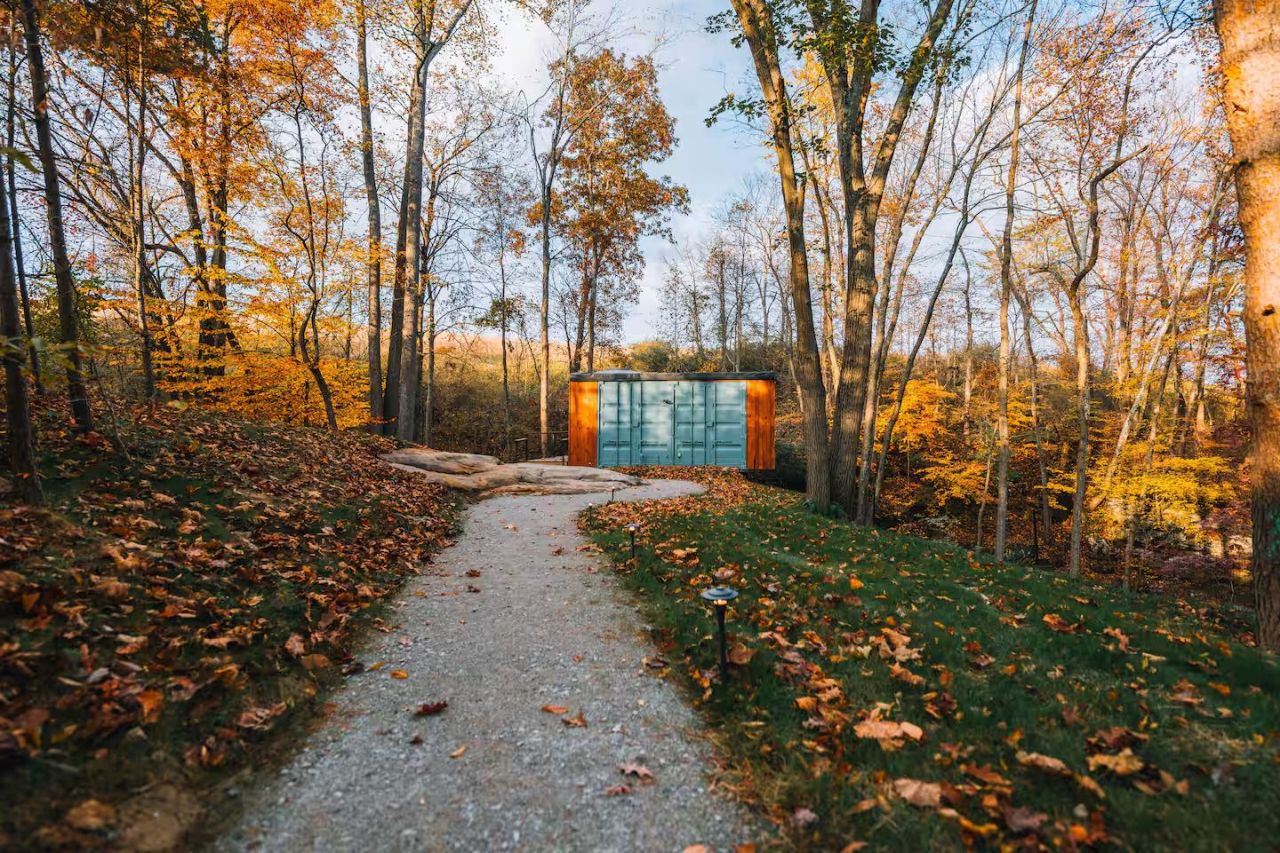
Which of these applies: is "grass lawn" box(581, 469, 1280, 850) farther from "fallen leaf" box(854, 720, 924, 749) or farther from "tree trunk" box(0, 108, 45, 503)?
"tree trunk" box(0, 108, 45, 503)

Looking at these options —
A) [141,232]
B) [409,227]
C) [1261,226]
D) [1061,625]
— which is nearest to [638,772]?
[1061,625]

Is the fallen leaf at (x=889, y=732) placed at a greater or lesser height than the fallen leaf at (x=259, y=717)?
lesser

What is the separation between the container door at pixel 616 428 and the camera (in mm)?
17047

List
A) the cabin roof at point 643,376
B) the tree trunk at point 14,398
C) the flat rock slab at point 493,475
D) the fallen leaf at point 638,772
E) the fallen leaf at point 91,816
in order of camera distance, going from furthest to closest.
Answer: the cabin roof at point 643,376
the flat rock slab at point 493,475
the tree trunk at point 14,398
the fallen leaf at point 638,772
the fallen leaf at point 91,816

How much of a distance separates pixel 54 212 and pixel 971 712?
287 inches

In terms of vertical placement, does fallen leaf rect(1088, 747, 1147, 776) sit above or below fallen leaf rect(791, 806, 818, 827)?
above

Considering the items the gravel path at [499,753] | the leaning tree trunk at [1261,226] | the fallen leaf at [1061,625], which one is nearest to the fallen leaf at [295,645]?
the gravel path at [499,753]

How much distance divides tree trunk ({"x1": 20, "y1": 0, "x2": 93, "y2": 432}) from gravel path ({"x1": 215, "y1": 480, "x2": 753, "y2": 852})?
3135mm

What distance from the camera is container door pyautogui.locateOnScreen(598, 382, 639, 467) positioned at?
17.0m

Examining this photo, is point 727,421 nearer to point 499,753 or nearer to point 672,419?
point 672,419

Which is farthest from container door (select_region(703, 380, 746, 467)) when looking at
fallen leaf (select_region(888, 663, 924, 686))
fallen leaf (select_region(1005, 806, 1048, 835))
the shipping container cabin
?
fallen leaf (select_region(1005, 806, 1048, 835))

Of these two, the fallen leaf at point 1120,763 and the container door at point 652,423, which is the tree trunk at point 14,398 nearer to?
the fallen leaf at point 1120,763

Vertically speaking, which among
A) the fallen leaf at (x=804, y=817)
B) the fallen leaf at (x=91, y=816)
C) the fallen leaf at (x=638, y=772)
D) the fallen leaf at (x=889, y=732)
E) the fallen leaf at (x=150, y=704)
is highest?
the fallen leaf at (x=150, y=704)

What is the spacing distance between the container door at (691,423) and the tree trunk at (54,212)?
44.4ft
